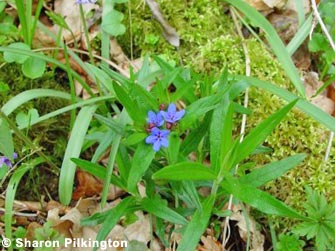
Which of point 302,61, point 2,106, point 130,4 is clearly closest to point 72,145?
point 2,106

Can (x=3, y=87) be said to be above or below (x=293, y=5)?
below

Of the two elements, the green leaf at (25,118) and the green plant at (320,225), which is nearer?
the green plant at (320,225)

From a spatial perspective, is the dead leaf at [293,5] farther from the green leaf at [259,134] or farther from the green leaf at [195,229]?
the green leaf at [195,229]

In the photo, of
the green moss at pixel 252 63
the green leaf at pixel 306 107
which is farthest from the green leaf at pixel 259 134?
the green moss at pixel 252 63

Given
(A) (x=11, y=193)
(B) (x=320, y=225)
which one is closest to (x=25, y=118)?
(A) (x=11, y=193)

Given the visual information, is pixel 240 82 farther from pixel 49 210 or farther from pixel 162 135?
pixel 49 210

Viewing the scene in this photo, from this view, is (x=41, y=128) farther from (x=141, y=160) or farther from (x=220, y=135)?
(x=220, y=135)

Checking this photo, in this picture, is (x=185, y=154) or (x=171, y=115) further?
(x=185, y=154)
